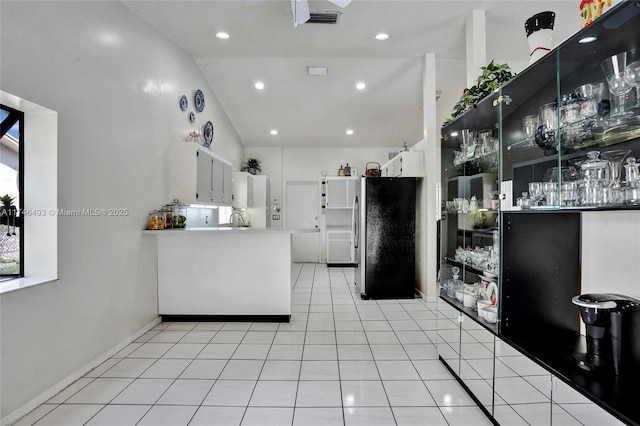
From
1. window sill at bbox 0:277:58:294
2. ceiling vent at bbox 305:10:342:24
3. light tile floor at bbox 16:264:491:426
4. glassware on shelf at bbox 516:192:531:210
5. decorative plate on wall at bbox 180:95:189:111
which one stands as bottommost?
light tile floor at bbox 16:264:491:426

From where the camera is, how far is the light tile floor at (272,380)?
6.21ft

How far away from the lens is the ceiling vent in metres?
3.22

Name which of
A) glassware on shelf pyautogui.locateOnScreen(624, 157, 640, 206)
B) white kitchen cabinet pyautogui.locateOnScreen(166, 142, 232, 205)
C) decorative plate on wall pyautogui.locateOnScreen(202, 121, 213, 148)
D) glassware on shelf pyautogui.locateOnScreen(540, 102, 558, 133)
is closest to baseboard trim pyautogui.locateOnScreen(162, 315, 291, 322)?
white kitchen cabinet pyautogui.locateOnScreen(166, 142, 232, 205)

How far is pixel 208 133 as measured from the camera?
16.5ft

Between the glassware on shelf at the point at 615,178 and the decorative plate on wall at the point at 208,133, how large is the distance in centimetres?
466

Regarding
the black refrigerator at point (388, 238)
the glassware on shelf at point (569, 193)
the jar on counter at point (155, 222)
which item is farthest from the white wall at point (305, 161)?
the glassware on shelf at point (569, 193)

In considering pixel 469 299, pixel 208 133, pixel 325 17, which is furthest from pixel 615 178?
pixel 208 133

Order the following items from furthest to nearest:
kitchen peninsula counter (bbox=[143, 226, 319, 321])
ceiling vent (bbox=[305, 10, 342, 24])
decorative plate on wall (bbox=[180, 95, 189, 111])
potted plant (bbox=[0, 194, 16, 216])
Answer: decorative plate on wall (bbox=[180, 95, 189, 111]), kitchen peninsula counter (bbox=[143, 226, 319, 321]), ceiling vent (bbox=[305, 10, 342, 24]), potted plant (bbox=[0, 194, 16, 216])

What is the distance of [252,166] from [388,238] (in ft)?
13.1

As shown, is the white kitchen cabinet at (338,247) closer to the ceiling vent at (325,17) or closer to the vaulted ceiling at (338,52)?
the vaulted ceiling at (338,52)

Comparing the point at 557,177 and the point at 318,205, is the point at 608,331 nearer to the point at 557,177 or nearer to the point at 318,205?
the point at 557,177

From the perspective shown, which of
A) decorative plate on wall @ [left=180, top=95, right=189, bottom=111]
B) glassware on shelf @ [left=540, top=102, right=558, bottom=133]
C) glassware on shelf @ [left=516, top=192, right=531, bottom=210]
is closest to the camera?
glassware on shelf @ [left=540, top=102, right=558, bottom=133]

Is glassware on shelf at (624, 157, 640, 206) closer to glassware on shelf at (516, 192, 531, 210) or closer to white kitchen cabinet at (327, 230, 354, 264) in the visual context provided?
glassware on shelf at (516, 192, 531, 210)

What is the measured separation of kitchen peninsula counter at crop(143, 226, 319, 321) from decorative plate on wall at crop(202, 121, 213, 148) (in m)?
2.00
